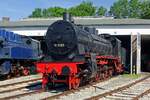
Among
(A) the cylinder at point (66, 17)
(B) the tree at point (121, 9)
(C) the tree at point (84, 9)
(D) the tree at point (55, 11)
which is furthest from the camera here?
(B) the tree at point (121, 9)

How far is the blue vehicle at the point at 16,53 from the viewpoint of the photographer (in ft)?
81.1

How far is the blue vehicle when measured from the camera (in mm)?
24719

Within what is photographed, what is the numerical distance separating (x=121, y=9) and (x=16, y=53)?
87.2 m

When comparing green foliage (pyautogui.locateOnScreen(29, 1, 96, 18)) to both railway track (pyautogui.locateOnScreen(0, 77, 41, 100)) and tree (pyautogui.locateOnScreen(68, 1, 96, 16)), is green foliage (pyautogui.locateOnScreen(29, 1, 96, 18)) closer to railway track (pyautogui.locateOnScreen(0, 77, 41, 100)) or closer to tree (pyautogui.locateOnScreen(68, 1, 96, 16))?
tree (pyautogui.locateOnScreen(68, 1, 96, 16))

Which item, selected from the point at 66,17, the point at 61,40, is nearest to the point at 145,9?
the point at 66,17

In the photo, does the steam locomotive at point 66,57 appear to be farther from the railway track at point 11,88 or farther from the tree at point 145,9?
the tree at point 145,9

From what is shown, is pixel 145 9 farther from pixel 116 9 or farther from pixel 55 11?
pixel 55 11

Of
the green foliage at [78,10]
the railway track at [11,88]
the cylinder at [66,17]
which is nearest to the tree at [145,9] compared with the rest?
the green foliage at [78,10]

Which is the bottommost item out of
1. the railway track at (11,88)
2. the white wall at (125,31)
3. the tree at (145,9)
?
the railway track at (11,88)

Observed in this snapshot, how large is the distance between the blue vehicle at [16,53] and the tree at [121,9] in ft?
262

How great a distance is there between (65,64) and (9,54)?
9.31 meters

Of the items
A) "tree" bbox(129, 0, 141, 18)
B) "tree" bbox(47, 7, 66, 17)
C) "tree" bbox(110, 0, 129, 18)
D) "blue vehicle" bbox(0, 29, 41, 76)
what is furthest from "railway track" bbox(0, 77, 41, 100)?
"tree" bbox(110, 0, 129, 18)

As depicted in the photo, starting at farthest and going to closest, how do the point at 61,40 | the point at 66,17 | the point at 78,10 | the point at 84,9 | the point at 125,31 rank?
the point at 84,9 → the point at 78,10 → the point at 125,31 → the point at 66,17 → the point at 61,40

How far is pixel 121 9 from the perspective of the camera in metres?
112
